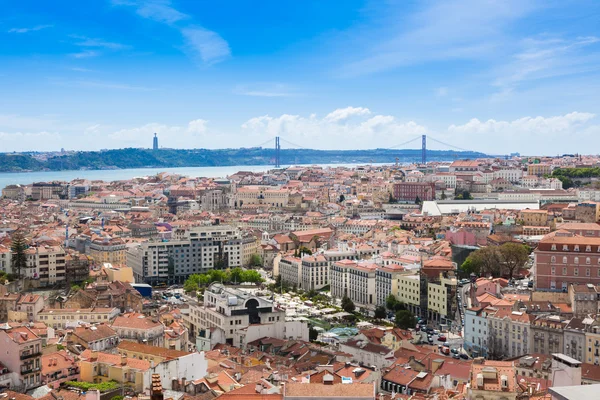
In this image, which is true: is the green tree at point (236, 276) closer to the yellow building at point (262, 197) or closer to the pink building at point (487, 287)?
the pink building at point (487, 287)

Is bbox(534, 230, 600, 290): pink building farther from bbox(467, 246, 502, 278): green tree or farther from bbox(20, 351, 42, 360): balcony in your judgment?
bbox(20, 351, 42, 360): balcony

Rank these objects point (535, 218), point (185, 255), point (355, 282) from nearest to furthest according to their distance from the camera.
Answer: point (355, 282) → point (185, 255) → point (535, 218)

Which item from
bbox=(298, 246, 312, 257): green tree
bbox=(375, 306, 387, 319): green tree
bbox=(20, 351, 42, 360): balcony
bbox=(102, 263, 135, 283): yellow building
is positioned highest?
bbox=(20, 351, 42, 360): balcony

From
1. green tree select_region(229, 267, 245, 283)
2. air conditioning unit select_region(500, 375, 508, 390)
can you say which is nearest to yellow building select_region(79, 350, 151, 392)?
air conditioning unit select_region(500, 375, 508, 390)

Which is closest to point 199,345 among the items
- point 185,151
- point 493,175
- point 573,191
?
point 573,191

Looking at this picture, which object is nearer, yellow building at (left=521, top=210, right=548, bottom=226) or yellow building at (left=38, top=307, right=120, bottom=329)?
yellow building at (left=38, top=307, right=120, bottom=329)

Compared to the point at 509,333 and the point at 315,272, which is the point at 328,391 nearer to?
the point at 509,333

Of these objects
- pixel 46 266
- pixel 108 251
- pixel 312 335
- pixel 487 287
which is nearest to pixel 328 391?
pixel 312 335
